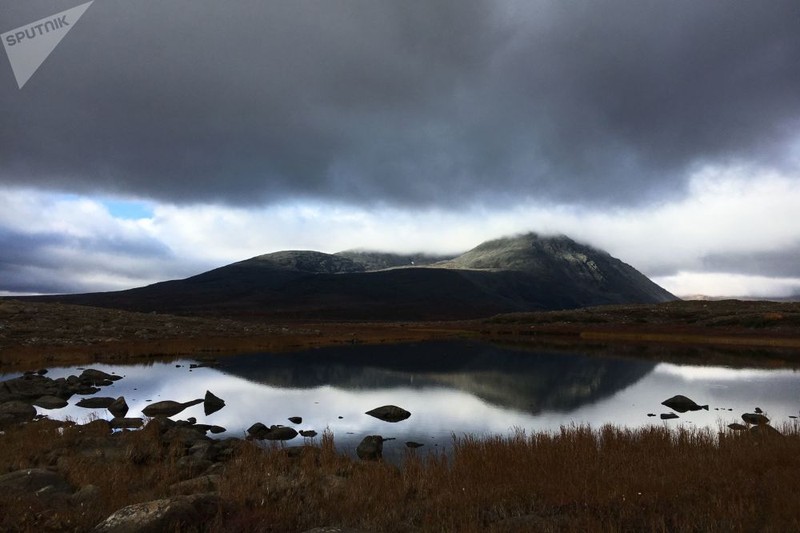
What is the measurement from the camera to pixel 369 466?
15094 millimetres

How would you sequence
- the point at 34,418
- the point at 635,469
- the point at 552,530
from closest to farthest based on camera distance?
1. the point at 552,530
2. the point at 635,469
3. the point at 34,418

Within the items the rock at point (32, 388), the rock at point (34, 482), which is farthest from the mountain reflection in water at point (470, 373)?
the rock at point (34, 482)

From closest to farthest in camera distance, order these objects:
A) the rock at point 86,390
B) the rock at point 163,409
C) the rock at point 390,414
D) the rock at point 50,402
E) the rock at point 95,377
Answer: the rock at point 390,414, the rock at point 163,409, the rock at point 50,402, the rock at point 86,390, the rock at point 95,377

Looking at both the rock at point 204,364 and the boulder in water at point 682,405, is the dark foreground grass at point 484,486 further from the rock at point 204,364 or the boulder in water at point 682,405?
the rock at point 204,364

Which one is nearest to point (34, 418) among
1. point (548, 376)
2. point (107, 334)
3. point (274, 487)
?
point (274, 487)

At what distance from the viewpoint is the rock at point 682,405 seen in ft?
101

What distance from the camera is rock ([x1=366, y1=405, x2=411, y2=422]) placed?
28.1 meters

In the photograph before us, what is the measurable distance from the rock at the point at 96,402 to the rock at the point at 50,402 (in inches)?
36.0

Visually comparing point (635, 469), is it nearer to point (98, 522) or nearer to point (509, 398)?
point (98, 522)

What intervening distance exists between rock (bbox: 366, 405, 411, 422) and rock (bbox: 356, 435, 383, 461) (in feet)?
26.7

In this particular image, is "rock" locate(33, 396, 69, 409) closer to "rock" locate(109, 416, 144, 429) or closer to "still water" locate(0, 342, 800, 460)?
"still water" locate(0, 342, 800, 460)

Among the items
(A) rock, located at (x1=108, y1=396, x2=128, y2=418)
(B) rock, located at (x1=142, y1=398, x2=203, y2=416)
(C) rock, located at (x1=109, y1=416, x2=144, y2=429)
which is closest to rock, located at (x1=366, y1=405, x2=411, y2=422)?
(B) rock, located at (x1=142, y1=398, x2=203, y2=416)

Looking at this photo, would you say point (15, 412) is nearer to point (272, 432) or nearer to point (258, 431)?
point (258, 431)

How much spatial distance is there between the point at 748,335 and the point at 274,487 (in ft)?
304
